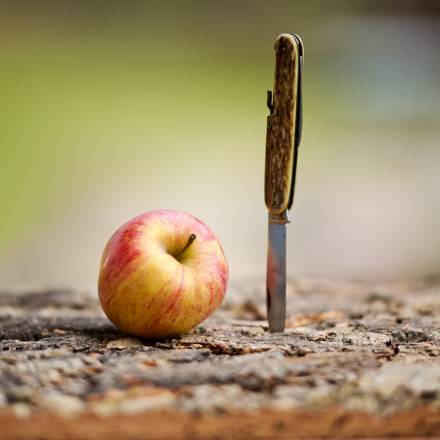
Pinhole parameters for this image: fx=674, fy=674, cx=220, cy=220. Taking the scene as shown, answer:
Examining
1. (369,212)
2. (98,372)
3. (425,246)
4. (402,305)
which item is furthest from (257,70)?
(98,372)

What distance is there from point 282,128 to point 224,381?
39 centimetres

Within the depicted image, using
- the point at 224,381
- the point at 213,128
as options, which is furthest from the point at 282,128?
the point at 213,128

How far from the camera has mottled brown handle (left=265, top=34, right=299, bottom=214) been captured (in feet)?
3.07

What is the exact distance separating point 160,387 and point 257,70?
215 inches

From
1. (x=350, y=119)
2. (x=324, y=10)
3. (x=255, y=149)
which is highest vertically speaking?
(x=324, y=10)

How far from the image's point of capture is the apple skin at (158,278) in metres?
0.92

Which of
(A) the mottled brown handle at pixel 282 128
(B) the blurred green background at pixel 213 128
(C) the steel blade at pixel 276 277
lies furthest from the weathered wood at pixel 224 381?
(B) the blurred green background at pixel 213 128

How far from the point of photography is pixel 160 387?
707 mm

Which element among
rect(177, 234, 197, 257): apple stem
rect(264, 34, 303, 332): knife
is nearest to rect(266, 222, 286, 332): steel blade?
rect(264, 34, 303, 332): knife

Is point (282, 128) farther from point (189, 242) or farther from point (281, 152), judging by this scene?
point (189, 242)

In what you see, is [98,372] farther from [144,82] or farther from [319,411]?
[144,82]

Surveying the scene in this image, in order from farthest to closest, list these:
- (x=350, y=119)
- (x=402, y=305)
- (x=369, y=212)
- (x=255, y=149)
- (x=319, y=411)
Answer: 1. (x=350, y=119)
2. (x=255, y=149)
3. (x=369, y=212)
4. (x=402, y=305)
5. (x=319, y=411)

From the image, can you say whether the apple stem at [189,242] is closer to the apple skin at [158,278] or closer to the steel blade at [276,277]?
the apple skin at [158,278]

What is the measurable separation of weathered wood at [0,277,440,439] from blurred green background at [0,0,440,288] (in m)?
1.71
